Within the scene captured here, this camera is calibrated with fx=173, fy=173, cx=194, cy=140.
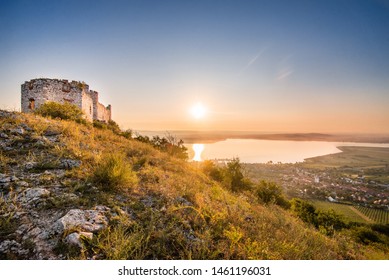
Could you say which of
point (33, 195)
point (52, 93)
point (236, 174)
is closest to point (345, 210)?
point (236, 174)

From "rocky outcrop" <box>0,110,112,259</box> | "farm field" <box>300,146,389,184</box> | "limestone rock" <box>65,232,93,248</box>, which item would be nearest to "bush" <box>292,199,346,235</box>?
"farm field" <box>300,146,389,184</box>

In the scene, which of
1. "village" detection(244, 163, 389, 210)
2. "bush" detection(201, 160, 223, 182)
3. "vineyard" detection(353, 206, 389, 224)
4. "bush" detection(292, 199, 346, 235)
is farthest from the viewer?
"bush" detection(292, 199, 346, 235)

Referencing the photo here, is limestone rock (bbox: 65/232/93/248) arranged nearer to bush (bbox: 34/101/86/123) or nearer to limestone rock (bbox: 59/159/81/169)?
limestone rock (bbox: 59/159/81/169)

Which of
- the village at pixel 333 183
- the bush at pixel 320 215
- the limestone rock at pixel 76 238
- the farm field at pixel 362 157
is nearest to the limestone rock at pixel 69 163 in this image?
the limestone rock at pixel 76 238

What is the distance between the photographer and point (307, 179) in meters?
13.0

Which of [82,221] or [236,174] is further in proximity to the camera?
[236,174]

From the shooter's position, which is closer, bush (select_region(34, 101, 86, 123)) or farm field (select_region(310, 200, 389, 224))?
bush (select_region(34, 101, 86, 123))

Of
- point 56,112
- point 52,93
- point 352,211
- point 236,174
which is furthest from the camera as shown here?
point 352,211

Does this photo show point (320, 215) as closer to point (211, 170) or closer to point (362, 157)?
point (211, 170)

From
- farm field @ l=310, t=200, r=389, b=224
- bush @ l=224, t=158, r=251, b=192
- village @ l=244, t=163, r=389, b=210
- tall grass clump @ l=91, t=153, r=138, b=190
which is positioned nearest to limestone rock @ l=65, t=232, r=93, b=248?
tall grass clump @ l=91, t=153, r=138, b=190

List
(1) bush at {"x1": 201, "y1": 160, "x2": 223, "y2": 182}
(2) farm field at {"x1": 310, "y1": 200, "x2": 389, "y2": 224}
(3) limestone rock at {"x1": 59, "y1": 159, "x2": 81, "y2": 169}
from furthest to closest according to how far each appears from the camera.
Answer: (2) farm field at {"x1": 310, "y1": 200, "x2": 389, "y2": 224} → (1) bush at {"x1": 201, "y1": 160, "x2": 223, "y2": 182} → (3) limestone rock at {"x1": 59, "y1": 159, "x2": 81, "y2": 169}

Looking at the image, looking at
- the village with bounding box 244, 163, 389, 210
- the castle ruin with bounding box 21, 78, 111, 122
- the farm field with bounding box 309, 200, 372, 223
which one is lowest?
the farm field with bounding box 309, 200, 372, 223

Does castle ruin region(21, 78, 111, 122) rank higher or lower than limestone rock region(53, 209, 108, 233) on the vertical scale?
higher
